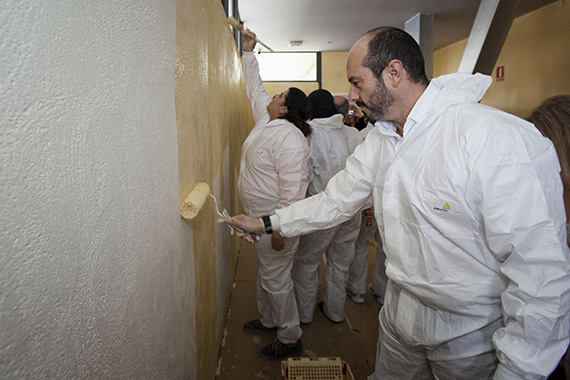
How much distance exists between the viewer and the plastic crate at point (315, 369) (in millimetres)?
1709

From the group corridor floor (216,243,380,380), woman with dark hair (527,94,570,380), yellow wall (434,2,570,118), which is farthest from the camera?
yellow wall (434,2,570,118)

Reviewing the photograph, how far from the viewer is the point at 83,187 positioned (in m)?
0.57

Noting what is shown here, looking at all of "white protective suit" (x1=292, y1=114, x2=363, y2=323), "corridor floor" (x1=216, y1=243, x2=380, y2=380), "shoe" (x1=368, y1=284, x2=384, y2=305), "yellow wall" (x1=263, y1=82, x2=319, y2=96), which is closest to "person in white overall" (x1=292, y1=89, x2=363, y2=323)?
"white protective suit" (x1=292, y1=114, x2=363, y2=323)

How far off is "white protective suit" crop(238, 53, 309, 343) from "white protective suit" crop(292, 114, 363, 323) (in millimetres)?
352

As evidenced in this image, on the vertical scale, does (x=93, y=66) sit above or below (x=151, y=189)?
above

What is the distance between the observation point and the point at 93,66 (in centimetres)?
59

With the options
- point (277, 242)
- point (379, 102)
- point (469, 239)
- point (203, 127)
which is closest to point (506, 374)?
point (469, 239)

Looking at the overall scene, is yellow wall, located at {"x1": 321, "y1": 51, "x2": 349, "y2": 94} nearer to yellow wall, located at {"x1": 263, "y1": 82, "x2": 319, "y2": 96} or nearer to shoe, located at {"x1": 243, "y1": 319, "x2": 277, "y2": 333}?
yellow wall, located at {"x1": 263, "y1": 82, "x2": 319, "y2": 96}

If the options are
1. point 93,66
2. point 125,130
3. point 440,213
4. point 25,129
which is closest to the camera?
point 25,129

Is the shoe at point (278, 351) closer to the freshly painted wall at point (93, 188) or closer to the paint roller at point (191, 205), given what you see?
the freshly painted wall at point (93, 188)

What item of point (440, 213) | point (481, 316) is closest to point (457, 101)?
point (440, 213)

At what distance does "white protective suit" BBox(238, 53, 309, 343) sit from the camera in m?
2.00

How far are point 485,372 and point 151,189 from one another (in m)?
1.18

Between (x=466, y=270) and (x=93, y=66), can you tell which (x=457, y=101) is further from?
(x=93, y=66)
